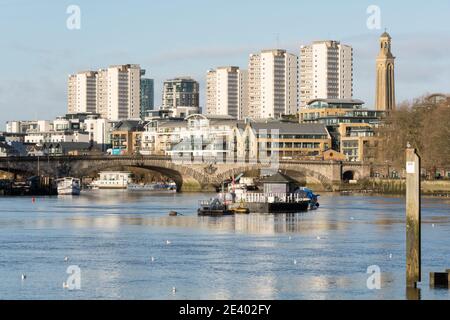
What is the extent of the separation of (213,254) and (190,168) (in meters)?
101

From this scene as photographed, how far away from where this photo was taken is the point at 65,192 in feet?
491

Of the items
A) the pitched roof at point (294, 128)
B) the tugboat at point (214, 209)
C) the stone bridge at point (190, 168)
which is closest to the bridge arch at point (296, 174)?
the stone bridge at point (190, 168)

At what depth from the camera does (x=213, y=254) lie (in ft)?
197

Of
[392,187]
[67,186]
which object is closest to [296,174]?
[392,187]

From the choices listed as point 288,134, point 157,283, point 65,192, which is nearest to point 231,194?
point 65,192

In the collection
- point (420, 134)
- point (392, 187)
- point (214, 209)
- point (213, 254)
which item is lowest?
point (213, 254)

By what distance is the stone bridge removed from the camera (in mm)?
150500

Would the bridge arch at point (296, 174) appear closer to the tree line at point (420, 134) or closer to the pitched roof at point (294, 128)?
the tree line at point (420, 134)

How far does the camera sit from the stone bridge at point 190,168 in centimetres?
15050

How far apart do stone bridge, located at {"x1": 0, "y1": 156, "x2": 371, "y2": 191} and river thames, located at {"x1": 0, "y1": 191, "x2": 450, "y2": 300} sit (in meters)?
53.1

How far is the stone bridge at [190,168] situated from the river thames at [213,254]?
53.1m

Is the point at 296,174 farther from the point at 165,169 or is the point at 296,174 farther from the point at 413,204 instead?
the point at 413,204

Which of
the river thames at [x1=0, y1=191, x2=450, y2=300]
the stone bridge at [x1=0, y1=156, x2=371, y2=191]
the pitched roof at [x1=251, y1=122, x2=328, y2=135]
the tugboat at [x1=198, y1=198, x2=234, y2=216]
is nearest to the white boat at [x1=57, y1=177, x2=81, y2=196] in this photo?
the stone bridge at [x1=0, y1=156, x2=371, y2=191]
